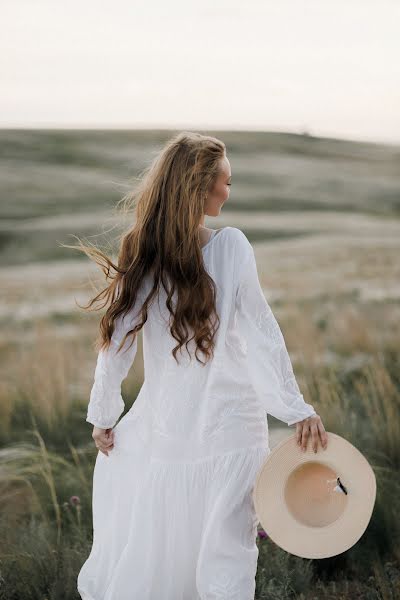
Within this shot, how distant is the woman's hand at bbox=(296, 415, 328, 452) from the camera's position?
2.44 m

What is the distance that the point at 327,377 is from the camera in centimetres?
482

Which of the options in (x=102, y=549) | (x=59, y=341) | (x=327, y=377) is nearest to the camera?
(x=102, y=549)

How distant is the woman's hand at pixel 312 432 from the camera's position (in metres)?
2.44

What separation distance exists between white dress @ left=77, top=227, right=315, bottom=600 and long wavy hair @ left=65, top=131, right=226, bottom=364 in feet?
0.14

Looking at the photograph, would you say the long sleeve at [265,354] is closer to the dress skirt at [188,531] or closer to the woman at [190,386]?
the woman at [190,386]

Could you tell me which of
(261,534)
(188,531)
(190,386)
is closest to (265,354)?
(190,386)

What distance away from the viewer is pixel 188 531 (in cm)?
257

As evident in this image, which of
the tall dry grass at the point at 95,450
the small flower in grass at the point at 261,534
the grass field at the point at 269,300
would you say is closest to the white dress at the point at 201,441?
the grass field at the point at 269,300

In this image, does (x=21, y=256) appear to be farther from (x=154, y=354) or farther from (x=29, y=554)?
(x=154, y=354)

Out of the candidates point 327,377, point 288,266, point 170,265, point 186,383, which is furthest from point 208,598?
point 288,266

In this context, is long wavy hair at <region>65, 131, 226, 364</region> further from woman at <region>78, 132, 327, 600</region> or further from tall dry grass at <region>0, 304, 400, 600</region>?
tall dry grass at <region>0, 304, 400, 600</region>

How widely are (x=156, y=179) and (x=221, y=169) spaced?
0.19m

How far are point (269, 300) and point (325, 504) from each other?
136 inches

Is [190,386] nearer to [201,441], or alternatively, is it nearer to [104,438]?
[201,441]
